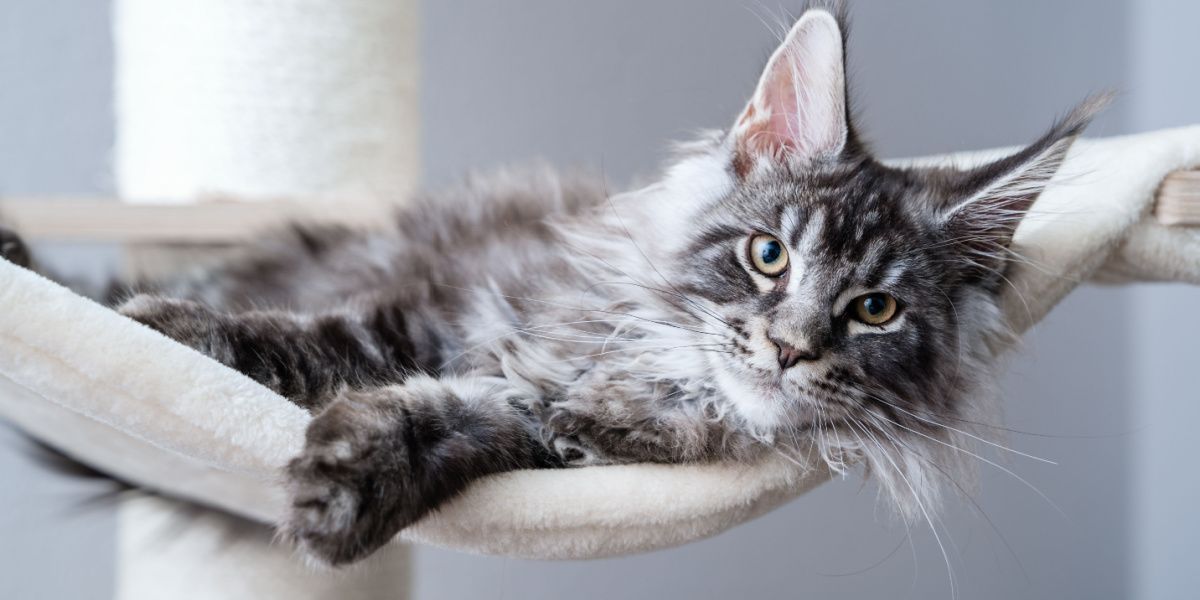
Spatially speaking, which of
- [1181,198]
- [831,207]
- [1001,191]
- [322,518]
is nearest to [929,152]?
[1181,198]

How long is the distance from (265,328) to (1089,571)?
2.91 meters

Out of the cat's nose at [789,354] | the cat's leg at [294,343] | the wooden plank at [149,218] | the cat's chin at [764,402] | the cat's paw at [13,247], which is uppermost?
the cat's nose at [789,354]

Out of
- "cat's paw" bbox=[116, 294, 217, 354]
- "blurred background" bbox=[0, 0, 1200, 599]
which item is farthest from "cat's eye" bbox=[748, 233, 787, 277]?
"blurred background" bbox=[0, 0, 1200, 599]

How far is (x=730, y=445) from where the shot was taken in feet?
4.07

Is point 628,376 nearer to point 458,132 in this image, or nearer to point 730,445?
point 730,445

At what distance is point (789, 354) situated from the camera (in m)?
1.16

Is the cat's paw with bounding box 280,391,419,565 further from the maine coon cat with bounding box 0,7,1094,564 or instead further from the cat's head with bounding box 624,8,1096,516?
the cat's head with bounding box 624,8,1096,516

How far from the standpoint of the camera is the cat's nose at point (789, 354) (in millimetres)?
1158

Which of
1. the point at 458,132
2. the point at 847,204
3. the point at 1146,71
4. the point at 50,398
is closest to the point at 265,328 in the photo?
the point at 50,398

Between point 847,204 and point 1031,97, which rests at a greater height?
point 1031,97

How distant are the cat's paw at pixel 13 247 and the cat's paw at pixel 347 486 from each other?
1019 millimetres

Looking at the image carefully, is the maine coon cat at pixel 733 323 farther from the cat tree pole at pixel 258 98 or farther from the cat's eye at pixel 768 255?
the cat tree pole at pixel 258 98

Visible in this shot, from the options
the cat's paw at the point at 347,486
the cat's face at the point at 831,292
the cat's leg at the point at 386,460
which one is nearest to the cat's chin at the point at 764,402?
the cat's face at the point at 831,292

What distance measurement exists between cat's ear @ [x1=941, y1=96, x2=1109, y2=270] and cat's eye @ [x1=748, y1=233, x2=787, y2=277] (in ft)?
0.88
